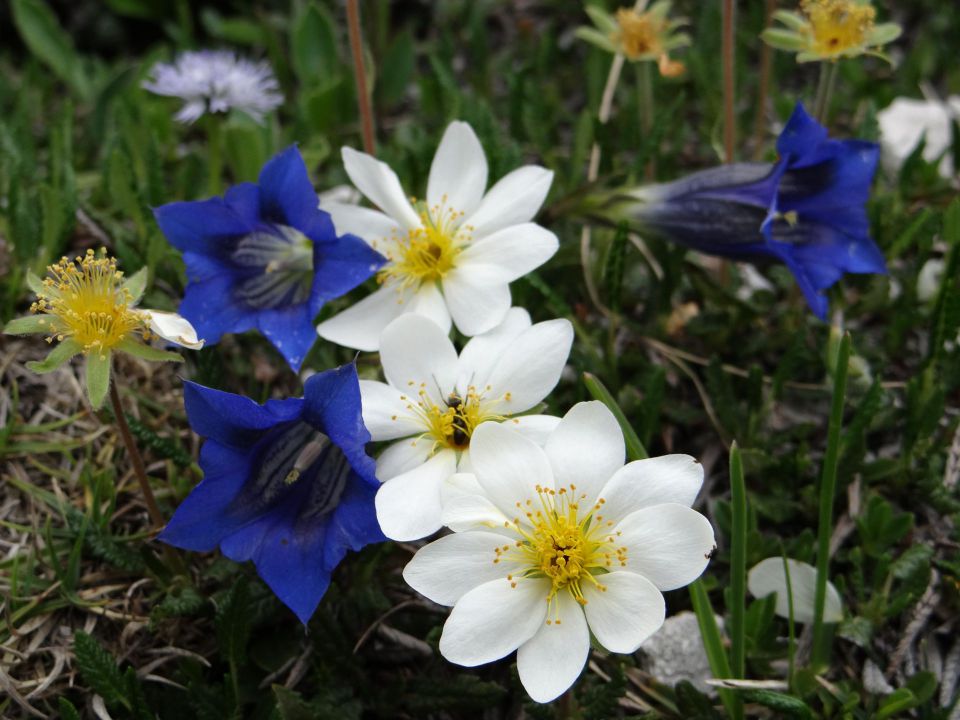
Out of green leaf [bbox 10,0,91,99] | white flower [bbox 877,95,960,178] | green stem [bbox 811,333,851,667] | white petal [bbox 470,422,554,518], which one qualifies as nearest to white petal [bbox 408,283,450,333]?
white petal [bbox 470,422,554,518]

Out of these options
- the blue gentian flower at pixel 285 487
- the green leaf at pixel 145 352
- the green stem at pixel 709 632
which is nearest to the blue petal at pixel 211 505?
the blue gentian flower at pixel 285 487

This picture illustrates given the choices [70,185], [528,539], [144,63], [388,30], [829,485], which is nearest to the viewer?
[528,539]

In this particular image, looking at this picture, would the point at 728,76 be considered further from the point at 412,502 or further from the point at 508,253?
the point at 412,502

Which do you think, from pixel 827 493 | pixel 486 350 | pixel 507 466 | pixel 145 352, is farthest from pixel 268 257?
pixel 827 493

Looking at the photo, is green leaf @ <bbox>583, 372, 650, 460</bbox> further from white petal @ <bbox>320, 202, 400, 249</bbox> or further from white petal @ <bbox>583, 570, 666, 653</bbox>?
white petal @ <bbox>320, 202, 400, 249</bbox>

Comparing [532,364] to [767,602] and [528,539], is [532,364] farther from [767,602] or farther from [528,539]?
[767,602]

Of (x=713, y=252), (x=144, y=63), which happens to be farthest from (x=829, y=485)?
(x=144, y=63)
